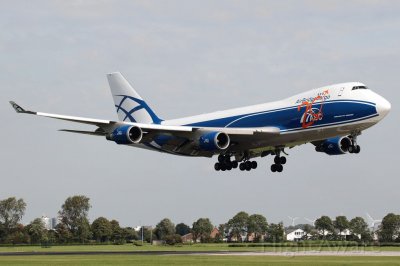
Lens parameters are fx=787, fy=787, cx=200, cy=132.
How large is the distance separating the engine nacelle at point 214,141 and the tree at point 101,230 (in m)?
102

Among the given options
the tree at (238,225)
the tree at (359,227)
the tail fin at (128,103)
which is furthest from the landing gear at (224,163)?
the tree at (238,225)

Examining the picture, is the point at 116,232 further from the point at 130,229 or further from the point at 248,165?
the point at 248,165

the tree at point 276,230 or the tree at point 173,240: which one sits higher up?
the tree at point 276,230

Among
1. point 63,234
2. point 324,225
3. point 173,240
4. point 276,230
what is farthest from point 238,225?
point 173,240

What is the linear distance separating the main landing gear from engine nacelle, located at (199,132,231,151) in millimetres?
6333

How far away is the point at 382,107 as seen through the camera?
66.6 m

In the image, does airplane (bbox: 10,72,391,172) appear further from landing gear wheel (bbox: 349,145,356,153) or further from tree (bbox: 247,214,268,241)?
tree (bbox: 247,214,268,241)

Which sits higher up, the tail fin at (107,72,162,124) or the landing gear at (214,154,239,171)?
the tail fin at (107,72,162,124)

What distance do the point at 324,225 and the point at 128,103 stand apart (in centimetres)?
10190

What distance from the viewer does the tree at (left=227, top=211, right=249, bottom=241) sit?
196m

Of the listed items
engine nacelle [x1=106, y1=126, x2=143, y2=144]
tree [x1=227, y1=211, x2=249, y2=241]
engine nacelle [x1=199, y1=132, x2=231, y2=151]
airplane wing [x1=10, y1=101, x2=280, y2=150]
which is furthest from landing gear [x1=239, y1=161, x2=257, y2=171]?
tree [x1=227, y1=211, x2=249, y2=241]

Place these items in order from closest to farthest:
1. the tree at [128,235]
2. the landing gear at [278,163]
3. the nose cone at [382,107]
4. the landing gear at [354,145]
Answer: the nose cone at [382,107]
the landing gear at [354,145]
the landing gear at [278,163]
the tree at [128,235]

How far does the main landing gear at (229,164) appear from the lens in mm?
78938

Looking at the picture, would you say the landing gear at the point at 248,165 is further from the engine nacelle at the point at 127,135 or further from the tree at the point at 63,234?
the tree at the point at 63,234
